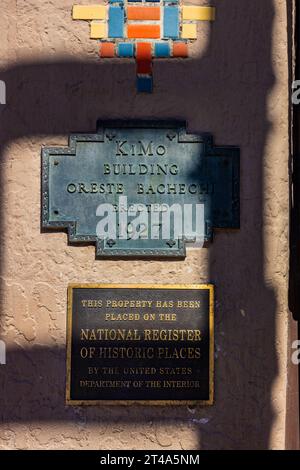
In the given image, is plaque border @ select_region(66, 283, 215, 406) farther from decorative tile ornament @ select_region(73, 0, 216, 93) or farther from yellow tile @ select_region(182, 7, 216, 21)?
yellow tile @ select_region(182, 7, 216, 21)

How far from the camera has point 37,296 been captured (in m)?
4.29

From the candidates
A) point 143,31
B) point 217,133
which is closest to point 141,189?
point 217,133

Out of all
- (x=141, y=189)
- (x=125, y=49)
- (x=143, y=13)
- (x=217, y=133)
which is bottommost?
(x=141, y=189)

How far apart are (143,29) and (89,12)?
1.18 feet

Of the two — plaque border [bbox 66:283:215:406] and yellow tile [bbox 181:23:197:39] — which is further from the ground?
yellow tile [bbox 181:23:197:39]

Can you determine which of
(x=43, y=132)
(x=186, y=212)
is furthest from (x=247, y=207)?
(x=43, y=132)

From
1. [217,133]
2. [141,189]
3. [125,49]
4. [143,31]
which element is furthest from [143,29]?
[141,189]

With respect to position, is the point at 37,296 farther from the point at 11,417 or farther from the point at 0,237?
the point at 11,417

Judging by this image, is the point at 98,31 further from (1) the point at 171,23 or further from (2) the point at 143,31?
(1) the point at 171,23

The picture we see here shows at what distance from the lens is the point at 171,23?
4.37 m

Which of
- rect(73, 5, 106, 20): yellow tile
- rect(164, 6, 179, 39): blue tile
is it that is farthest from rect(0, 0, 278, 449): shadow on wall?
rect(73, 5, 106, 20): yellow tile

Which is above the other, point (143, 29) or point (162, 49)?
point (143, 29)

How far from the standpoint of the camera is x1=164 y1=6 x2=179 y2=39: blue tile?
14.3 feet

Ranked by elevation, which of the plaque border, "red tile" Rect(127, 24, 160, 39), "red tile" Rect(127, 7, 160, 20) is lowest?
the plaque border
